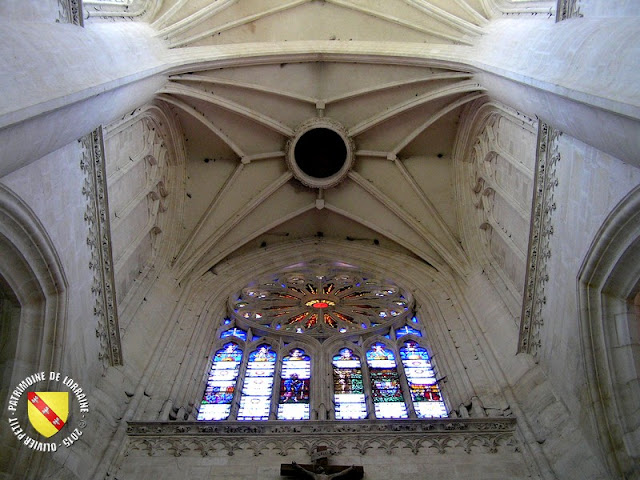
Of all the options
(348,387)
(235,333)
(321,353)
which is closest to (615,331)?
(348,387)

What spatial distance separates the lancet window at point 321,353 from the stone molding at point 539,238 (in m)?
1.81

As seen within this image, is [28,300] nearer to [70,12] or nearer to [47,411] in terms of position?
[47,411]

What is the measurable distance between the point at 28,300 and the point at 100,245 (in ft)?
4.63

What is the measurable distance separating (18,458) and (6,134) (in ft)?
11.6

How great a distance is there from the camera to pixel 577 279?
7.96 metres

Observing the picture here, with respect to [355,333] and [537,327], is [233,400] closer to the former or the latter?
[355,333]

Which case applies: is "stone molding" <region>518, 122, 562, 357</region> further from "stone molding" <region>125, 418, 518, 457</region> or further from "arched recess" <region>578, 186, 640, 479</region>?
"stone molding" <region>125, 418, 518, 457</region>

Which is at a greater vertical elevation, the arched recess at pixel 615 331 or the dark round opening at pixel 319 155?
the dark round opening at pixel 319 155

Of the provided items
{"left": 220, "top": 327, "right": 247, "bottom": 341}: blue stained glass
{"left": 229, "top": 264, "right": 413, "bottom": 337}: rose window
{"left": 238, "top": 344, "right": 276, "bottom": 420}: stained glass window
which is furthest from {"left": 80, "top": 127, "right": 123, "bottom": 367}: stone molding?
{"left": 229, "top": 264, "right": 413, "bottom": 337}: rose window

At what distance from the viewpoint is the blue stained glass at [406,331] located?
12031 millimetres

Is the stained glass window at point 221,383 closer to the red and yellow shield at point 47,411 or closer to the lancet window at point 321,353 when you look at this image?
the lancet window at point 321,353

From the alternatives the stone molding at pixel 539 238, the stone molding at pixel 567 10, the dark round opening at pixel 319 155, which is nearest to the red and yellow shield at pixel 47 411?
the stone molding at pixel 539 238

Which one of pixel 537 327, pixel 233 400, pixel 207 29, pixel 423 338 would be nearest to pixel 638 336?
pixel 537 327

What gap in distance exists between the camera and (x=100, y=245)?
8898 millimetres
